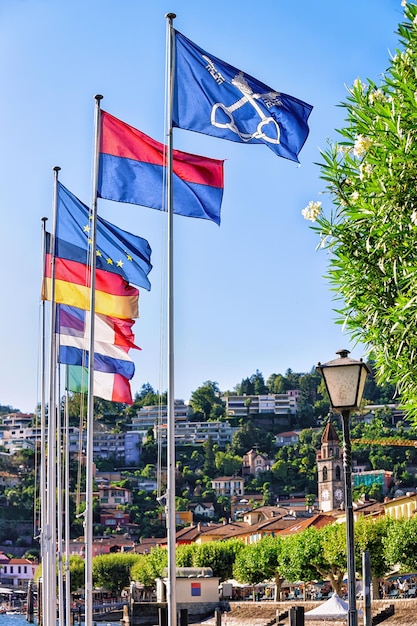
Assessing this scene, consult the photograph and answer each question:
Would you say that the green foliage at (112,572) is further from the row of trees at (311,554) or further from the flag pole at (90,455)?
the flag pole at (90,455)

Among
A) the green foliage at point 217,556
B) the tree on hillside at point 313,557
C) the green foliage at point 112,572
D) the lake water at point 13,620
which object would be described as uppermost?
the tree on hillside at point 313,557

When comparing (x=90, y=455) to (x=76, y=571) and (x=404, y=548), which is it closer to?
(x=404, y=548)

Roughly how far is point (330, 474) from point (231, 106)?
533 feet

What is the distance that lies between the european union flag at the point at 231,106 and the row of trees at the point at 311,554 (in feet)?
144

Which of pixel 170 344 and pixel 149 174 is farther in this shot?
pixel 149 174

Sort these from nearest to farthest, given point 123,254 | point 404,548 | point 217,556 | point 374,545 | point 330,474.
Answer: point 123,254 → point 404,548 → point 374,545 → point 217,556 → point 330,474

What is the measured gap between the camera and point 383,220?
10922 mm

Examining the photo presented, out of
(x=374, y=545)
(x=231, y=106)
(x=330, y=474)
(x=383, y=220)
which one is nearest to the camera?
(x=383, y=220)

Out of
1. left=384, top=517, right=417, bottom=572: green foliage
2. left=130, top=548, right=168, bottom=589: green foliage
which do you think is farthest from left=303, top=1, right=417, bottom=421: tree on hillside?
left=130, top=548, right=168, bottom=589: green foliage

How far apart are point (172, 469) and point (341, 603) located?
116 feet

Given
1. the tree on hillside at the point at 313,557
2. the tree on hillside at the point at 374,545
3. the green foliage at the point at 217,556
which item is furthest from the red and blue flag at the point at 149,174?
the green foliage at the point at 217,556

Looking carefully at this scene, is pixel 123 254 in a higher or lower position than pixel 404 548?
higher

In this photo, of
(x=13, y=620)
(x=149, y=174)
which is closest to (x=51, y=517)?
(x=149, y=174)

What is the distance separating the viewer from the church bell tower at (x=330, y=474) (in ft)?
566
